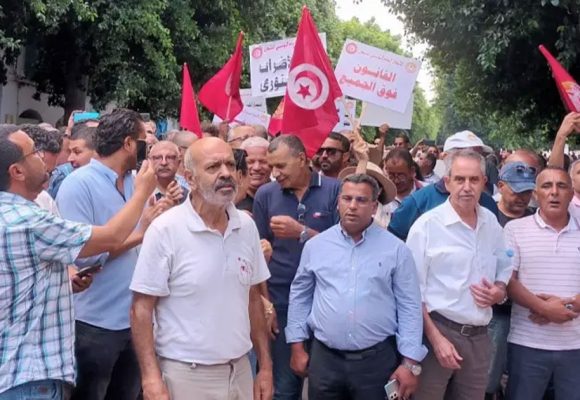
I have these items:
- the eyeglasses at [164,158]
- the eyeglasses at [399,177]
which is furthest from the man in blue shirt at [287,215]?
the eyeglasses at [399,177]

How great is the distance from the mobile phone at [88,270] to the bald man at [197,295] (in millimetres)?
463

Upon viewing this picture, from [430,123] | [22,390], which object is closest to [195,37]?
[22,390]

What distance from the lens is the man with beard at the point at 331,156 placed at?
21.1ft

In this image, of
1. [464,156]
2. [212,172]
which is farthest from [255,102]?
[212,172]

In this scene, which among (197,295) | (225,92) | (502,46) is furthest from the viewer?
(502,46)

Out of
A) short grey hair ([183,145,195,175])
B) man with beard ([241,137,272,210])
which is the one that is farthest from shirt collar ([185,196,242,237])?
man with beard ([241,137,272,210])

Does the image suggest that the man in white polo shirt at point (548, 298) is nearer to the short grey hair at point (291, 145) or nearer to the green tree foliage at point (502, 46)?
the short grey hair at point (291, 145)

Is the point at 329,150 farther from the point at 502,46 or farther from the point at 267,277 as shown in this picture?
the point at 502,46

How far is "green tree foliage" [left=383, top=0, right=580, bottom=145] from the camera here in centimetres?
1087

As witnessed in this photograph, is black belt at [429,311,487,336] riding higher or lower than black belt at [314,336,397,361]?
higher

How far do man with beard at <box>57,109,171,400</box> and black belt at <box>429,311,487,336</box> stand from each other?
1.74m

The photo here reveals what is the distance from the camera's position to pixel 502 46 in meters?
11.0

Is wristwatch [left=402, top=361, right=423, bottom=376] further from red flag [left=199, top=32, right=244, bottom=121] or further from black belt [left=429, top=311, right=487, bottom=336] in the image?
red flag [left=199, top=32, right=244, bottom=121]

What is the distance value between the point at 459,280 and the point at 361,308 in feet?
2.16
